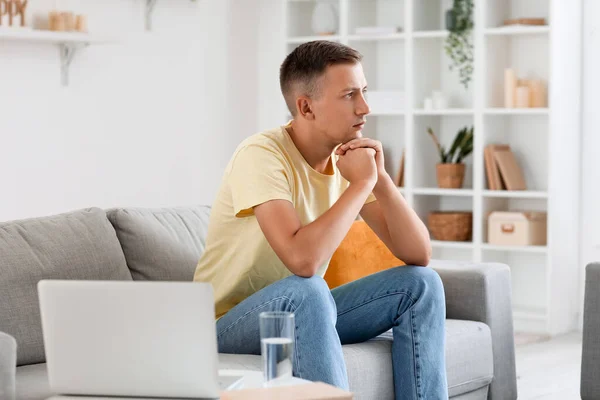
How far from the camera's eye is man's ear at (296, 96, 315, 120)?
8.43 feet

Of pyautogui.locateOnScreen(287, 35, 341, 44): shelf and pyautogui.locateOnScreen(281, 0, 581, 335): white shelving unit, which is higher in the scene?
pyautogui.locateOnScreen(287, 35, 341, 44): shelf

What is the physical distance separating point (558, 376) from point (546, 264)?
51.0 inches

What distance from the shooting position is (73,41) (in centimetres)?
475

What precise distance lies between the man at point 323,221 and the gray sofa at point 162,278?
0.33ft

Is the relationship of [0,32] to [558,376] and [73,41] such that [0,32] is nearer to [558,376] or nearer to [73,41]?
[73,41]

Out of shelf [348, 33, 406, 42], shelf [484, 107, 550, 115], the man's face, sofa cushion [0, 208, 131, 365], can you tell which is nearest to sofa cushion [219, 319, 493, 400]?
sofa cushion [0, 208, 131, 365]

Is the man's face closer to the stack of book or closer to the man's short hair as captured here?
the man's short hair

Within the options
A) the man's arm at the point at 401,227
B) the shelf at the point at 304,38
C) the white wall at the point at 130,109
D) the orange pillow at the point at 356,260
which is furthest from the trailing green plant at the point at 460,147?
the man's arm at the point at 401,227

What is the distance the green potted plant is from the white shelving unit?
0.06 meters

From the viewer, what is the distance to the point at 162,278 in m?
2.77

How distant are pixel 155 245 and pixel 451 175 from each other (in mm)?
2798

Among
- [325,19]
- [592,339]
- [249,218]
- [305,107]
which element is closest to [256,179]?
[249,218]

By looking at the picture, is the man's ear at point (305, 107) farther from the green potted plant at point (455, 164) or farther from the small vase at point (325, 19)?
the small vase at point (325, 19)

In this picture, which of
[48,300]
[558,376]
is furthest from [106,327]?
[558,376]
